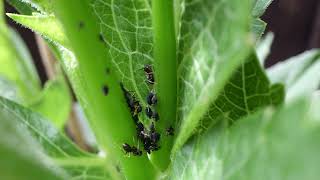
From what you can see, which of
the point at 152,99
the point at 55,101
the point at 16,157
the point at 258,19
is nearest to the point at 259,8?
the point at 258,19

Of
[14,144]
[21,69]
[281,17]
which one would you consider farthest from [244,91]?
[281,17]

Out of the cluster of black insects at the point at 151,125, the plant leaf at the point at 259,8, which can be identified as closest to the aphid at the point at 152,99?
the cluster of black insects at the point at 151,125

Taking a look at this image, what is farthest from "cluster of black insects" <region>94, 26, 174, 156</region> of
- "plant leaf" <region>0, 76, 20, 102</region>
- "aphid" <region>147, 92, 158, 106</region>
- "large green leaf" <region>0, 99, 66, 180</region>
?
"plant leaf" <region>0, 76, 20, 102</region>

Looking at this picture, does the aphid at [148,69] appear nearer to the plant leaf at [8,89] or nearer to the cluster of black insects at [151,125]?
the cluster of black insects at [151,125]

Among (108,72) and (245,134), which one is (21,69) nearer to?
(108,72)

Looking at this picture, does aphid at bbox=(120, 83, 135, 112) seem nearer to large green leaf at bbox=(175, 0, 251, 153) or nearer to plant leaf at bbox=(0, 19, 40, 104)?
large green leaf at bbox=(175, 0, 251, 153)

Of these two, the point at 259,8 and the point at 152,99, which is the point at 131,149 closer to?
the point at 152,99

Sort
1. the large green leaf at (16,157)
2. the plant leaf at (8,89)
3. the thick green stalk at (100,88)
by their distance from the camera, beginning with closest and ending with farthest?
the large green leaf at (16,157) < the thick green stalk at (100,88) < the plant leaf at (8,89)
